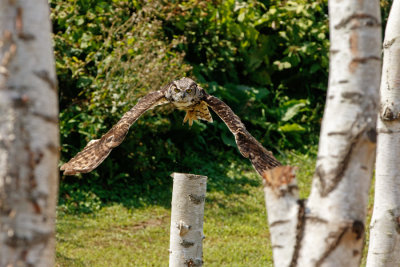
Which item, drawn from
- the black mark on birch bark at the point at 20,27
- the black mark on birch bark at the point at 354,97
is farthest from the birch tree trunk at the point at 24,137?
the black mark on birch bark at the point at 354,97

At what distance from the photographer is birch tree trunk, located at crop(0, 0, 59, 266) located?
1.61 metres

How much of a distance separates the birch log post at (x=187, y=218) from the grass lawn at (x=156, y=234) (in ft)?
6.84

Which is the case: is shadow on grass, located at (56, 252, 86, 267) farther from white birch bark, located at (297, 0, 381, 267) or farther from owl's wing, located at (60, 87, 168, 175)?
white birch bark, located at (297, 0, 381, 267)

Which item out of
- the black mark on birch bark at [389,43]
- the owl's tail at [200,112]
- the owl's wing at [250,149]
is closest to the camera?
the black mark on birch bark at [389,43]

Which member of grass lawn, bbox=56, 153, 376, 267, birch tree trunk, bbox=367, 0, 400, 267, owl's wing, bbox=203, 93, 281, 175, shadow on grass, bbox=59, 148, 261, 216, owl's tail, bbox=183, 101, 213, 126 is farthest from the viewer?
shadow on grass, bbox=59, 148, 261, 216

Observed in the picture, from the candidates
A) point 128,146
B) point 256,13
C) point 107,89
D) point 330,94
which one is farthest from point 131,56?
point 330,94

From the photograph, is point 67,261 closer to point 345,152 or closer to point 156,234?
point 156,234

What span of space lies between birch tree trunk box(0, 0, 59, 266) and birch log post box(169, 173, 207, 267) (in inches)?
81.0

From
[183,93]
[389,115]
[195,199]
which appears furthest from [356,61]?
[183,93]

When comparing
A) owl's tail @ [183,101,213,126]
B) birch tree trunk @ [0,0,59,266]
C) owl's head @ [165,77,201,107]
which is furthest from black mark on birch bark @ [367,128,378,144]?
owl's tail @ [183,101,213,126]

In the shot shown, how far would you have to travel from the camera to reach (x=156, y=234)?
21.5 ft

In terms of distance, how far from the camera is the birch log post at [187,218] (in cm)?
370

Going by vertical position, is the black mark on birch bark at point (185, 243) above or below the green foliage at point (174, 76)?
below

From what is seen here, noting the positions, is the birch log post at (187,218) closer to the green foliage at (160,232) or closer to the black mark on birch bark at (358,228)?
the black mark on birch bark at (358,228)
